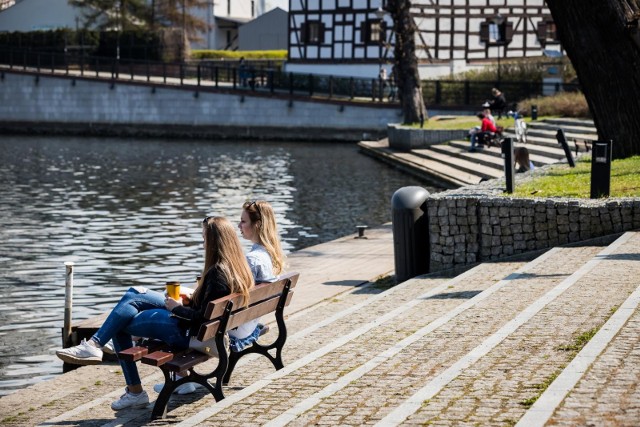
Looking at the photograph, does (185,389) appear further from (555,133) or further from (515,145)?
(555,133)

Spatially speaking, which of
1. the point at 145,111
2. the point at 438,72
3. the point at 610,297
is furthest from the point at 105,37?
the point at 610,297

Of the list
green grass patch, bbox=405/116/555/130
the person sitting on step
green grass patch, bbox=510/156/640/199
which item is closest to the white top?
green grass patch, bbox=510/156/640/199

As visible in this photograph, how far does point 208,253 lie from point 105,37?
2831 inches

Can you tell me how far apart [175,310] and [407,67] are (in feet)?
144

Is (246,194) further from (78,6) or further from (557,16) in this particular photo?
(78,6)

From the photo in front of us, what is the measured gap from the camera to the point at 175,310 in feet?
31.0

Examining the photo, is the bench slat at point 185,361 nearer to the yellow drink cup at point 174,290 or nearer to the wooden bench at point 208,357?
the wooden bench at point 208,357

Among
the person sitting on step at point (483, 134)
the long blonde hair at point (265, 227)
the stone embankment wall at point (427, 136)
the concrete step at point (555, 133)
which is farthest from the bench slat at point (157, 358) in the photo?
the stone embankment wall at point (427, 136)

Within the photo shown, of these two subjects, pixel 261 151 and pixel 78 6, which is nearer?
pixel 261 151

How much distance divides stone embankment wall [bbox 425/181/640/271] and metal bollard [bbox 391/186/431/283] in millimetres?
117

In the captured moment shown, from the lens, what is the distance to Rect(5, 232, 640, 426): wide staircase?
7.80 meters

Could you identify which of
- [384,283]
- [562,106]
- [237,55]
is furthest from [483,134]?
[237,55]

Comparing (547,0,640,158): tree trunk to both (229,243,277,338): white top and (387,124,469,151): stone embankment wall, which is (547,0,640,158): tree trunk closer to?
(229,243,277,338): white top

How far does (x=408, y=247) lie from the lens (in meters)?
16.8
